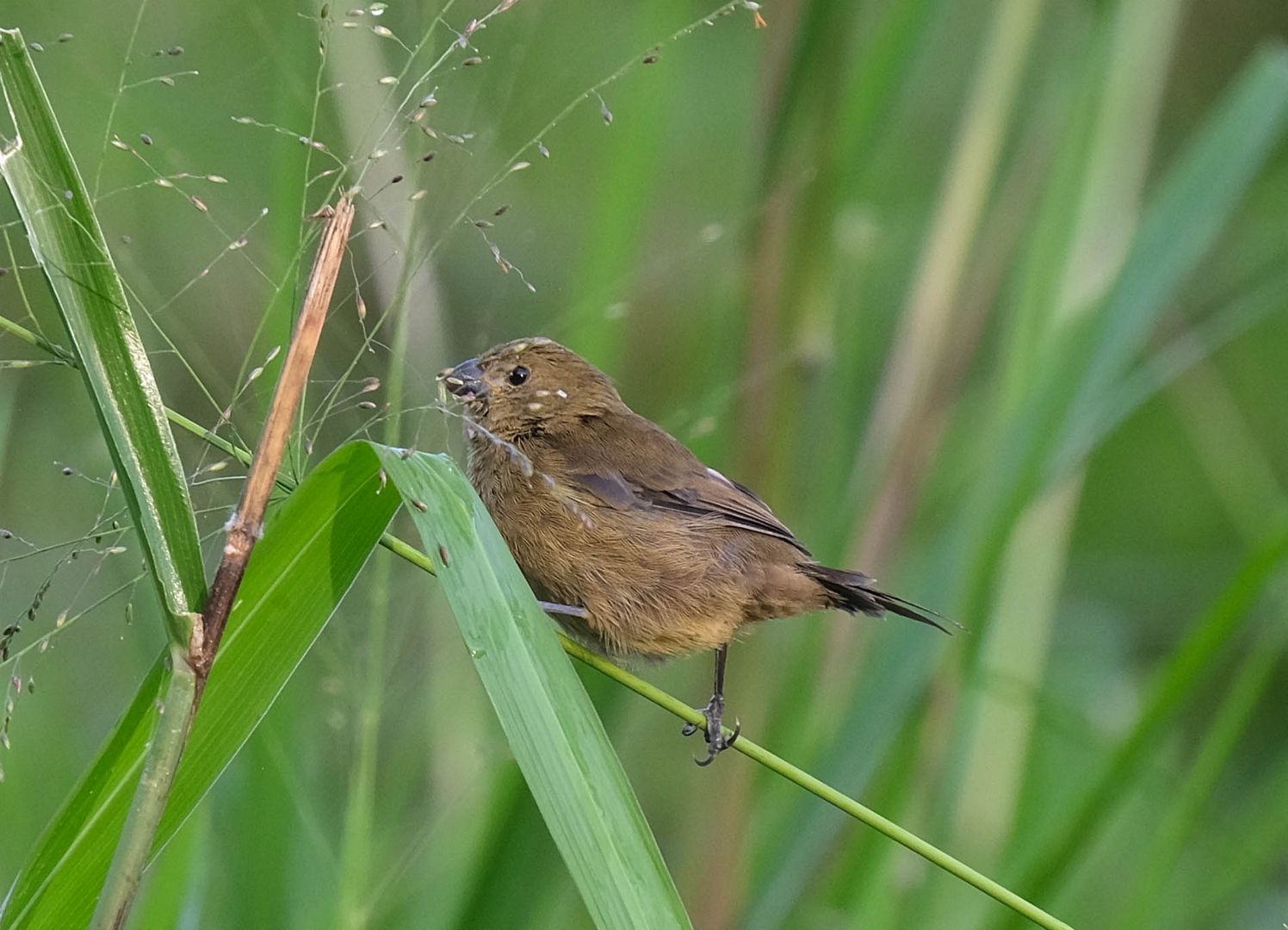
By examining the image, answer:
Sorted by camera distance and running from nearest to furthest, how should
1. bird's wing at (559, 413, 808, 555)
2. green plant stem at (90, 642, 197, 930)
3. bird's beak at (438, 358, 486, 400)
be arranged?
green plant stem at (90, 642, 197, 930) → bird's wing at (559, 413, 808, 555) → bird's beak at (438, 358, 486, 400)

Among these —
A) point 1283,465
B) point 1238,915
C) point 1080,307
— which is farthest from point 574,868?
point 1283,465

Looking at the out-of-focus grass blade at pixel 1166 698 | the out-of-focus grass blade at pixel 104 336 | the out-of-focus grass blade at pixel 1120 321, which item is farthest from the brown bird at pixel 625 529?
the out-of-focus grass blade at pixel 104 336

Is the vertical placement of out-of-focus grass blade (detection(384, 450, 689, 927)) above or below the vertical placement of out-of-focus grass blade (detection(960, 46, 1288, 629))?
below

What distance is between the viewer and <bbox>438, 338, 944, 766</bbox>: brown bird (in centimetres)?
281

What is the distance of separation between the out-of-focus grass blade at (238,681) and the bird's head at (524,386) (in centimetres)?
150

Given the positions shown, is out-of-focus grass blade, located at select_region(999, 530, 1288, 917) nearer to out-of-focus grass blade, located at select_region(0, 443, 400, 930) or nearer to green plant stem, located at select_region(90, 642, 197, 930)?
out-of-focus grass blade, located at select_region(0, 443, 400, 930)

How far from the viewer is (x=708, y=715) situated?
9.76ft

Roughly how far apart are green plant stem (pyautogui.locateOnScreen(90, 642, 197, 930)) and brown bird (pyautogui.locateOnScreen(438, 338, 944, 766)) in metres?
1.41

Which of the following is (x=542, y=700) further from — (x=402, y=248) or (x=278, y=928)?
Answer: (x=278, y=928)

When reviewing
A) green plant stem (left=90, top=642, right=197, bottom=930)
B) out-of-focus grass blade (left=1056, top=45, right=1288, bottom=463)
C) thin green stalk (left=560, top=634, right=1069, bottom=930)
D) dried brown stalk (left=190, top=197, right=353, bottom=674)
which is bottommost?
green plant stem (left=90, top=642, right=197, bottom=930)

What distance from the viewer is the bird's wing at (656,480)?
2.92 metres

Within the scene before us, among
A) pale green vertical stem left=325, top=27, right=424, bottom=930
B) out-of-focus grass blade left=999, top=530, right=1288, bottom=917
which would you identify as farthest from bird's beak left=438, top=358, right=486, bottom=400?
out-of-focus grass blade left=999, top=530, right=1288, bottom=917

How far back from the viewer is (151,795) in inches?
51.5

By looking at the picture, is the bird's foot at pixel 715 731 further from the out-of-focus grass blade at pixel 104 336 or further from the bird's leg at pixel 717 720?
the out-of-focus grass blade at pixel 104 336
